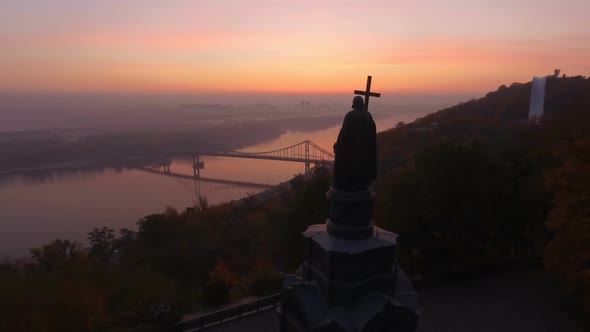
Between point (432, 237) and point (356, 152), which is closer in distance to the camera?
point (356, 152)

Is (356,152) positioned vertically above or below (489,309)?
above

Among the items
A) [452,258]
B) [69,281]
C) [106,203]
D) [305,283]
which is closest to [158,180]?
[106,203]

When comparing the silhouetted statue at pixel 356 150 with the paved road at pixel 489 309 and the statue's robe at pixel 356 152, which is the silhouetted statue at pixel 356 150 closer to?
the statue's robe at pixel 356 152

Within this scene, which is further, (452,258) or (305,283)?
(452,258)

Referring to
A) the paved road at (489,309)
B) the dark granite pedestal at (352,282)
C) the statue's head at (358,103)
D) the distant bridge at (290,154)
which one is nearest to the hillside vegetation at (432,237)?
the paved road at (489,309)

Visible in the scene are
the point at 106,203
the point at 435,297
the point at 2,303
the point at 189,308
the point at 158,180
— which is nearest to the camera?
the point at 2,303

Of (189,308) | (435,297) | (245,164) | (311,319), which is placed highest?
(311,319)

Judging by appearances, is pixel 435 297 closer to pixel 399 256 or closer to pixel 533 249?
pixel 399 256

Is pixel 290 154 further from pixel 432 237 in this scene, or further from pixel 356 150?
pixel 356 150

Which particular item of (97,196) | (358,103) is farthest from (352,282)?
(97,196)
